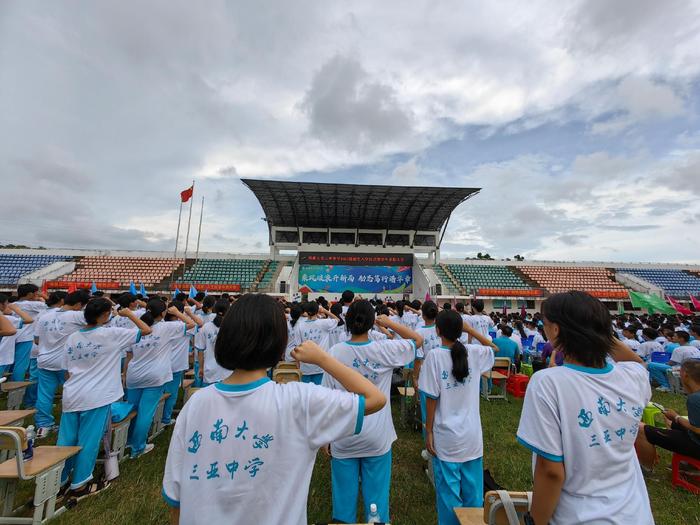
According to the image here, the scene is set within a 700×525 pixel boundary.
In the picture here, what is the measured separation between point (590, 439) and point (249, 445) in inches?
54.7

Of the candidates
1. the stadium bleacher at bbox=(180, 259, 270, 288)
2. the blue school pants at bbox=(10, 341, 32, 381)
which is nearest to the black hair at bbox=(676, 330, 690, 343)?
the blue school pants at bbox=(10, 341, 32, 381)

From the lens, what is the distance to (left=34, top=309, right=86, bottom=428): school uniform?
3.97 metres

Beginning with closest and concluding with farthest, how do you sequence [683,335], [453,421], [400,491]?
[453,421]
[400,491]
[683,335]

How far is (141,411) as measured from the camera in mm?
3895

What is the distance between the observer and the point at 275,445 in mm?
1188

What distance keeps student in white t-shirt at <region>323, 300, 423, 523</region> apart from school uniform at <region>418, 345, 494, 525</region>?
26cm

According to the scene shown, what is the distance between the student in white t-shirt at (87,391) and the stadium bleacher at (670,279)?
3494cm

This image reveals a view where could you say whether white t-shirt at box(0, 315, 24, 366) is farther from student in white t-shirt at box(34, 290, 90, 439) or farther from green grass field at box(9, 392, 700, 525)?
green grass field at box(9, 392, 700, 525)

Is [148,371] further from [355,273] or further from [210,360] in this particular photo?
→ [355,273]

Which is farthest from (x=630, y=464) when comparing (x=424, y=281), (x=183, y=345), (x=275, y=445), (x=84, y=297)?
(x=424, y=281)

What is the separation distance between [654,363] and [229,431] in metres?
10.1

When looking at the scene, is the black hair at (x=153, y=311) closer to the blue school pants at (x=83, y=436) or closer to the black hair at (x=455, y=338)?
the blue school pants at (x=83, y=436)

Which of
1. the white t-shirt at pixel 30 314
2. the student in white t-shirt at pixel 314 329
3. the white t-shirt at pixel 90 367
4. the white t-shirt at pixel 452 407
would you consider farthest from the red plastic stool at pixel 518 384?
the white t-shirt at pixel 30 314

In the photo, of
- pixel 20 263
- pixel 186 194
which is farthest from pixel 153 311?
pixel 20 263
